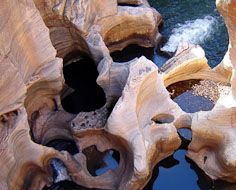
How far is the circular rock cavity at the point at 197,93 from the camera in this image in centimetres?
1238

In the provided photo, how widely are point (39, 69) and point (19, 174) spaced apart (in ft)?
8.25

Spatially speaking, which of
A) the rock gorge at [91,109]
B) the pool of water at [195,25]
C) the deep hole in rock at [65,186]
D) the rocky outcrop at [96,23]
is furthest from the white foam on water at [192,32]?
the deep hole in rock at [65,186]

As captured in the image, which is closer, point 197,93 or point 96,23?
point 197,93

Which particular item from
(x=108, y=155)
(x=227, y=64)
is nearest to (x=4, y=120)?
(x=108, y=155)

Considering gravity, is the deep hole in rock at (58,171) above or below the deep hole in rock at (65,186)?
above

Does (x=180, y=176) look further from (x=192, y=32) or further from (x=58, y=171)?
(x=192, y=32)

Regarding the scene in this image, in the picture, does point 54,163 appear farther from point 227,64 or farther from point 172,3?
point 172,3

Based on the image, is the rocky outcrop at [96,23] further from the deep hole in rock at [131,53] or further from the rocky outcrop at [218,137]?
the rocky outcrop at [218,137]

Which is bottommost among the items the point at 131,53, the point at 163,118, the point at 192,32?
the point at 131,53

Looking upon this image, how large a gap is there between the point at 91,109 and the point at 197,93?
3010 mm

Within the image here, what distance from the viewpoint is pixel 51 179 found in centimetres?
1088

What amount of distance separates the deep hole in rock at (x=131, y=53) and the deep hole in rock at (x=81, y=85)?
1036 mm

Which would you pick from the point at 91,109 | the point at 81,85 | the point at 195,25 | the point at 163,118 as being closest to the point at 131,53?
the point at 81,85

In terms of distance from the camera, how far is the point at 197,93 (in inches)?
503
